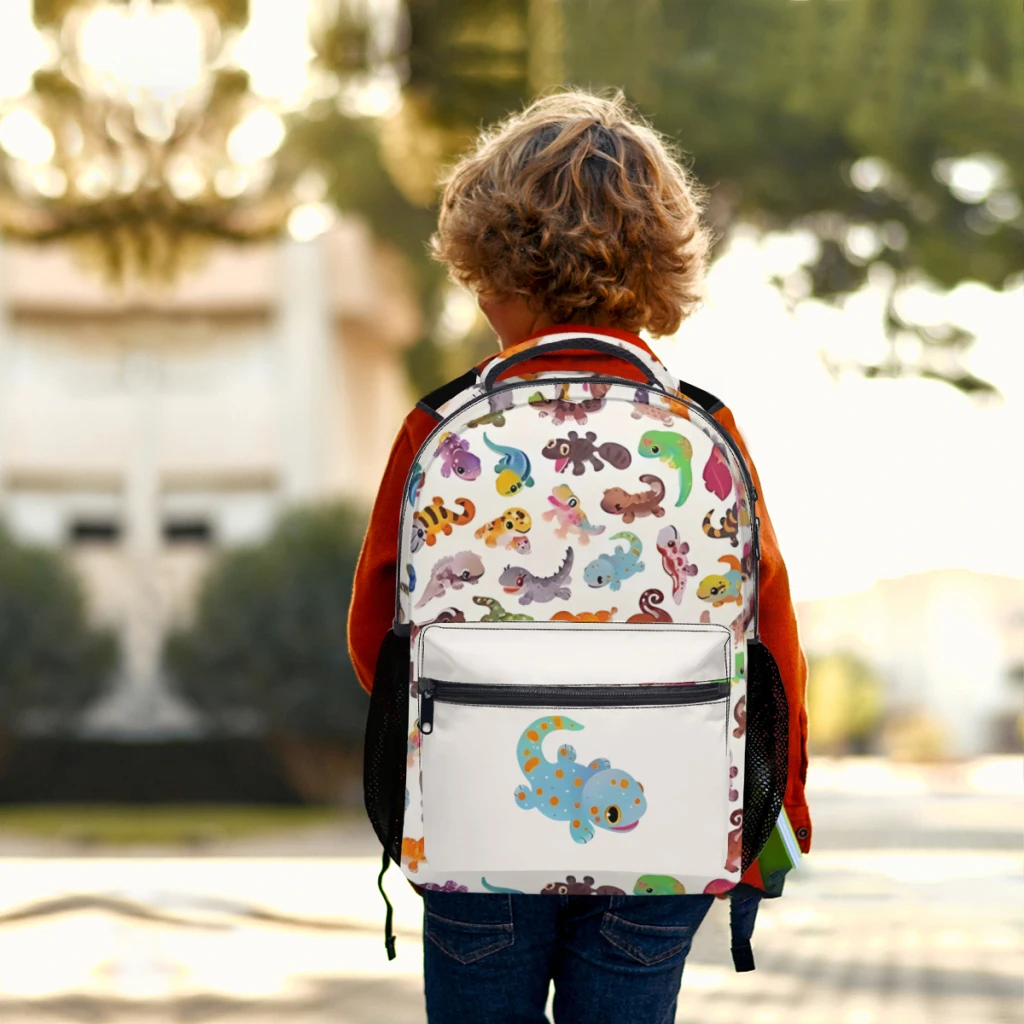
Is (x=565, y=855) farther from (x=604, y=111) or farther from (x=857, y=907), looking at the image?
(x=857, y=907)

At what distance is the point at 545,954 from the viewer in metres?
2.02

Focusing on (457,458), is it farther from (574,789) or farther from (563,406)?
(574,789)

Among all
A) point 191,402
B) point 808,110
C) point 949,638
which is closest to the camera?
point 808,110

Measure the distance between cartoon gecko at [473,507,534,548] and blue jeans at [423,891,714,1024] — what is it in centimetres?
47

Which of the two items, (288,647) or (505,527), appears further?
(288,647)

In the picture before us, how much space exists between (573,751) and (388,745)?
253 millimetres

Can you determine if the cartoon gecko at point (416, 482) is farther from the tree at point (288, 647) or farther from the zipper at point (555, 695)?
the tree at point (288, 647)

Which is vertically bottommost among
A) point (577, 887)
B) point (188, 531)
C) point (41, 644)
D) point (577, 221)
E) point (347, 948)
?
point (41, 644)

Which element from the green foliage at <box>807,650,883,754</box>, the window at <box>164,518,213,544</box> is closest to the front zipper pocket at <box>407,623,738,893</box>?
the window at <box>164,518,213,544</box>

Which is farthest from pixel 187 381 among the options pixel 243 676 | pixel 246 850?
pixel 246 850

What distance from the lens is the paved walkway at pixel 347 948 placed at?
565cm

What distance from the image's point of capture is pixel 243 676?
20375 mm

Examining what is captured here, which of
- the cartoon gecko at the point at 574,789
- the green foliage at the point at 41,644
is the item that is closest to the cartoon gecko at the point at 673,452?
the cartoon gecko at the point at 574,789

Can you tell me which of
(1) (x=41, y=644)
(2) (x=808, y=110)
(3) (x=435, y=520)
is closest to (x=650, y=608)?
(3) (x=435, y=520)
